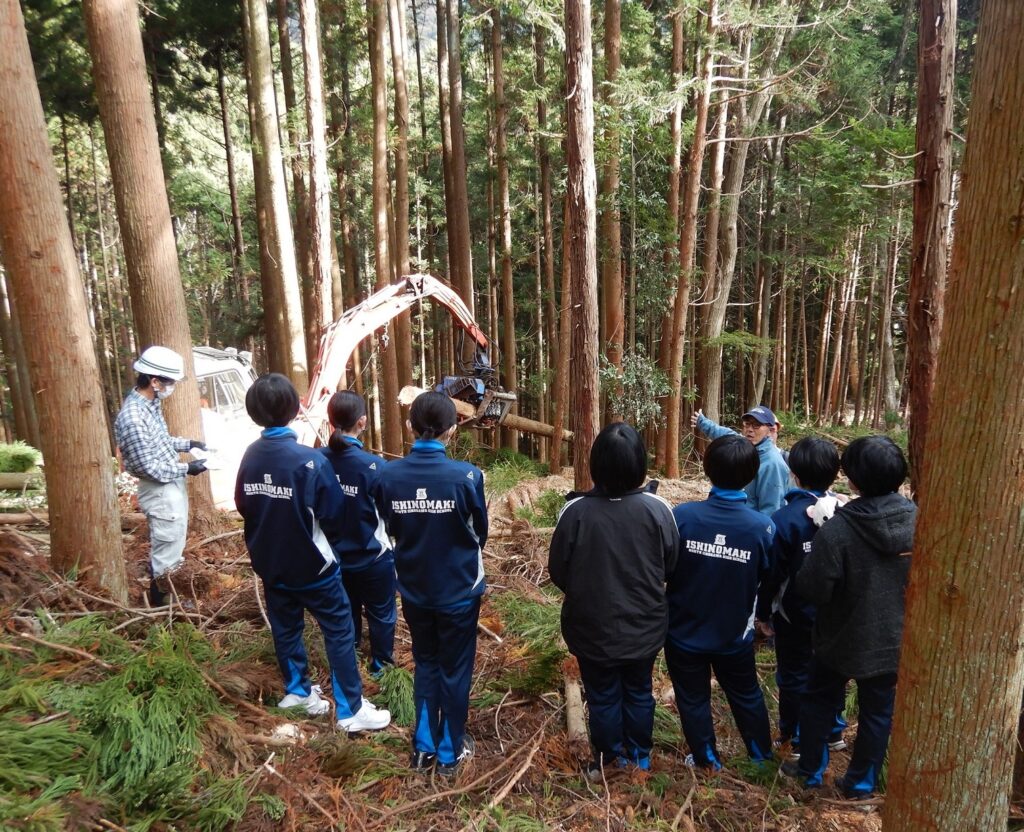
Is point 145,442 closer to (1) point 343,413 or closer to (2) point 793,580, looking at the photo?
(1) point 343,413

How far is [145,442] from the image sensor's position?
4.26 metres

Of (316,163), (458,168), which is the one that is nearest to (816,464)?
(316,163)

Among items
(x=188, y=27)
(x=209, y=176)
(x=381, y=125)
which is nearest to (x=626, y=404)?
(x=381, y=125)

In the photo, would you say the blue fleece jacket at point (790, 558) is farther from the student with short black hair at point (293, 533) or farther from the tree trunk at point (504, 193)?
the tree trunk at point (504, 193)

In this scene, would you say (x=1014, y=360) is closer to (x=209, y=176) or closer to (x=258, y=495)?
(x=258, y=495)

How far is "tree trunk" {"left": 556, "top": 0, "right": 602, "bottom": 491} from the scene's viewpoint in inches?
222

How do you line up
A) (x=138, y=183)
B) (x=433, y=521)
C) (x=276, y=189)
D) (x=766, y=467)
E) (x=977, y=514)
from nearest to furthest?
1. (x=977, y=514)
2. (x=433, y=521)
3. (x=766, y=467)
4. (x=138, y=183)
5. (x=276, y=189)

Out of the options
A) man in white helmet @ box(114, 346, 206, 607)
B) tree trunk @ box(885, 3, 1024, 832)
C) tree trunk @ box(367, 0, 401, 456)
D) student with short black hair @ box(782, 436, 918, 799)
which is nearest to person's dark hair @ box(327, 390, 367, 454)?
man in white helmet @ box(114, 346, 206, 607)

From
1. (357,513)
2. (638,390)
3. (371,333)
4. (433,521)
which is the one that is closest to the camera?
(433,521)

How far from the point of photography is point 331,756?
10.2 feet

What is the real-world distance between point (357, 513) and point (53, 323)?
215 centimetres

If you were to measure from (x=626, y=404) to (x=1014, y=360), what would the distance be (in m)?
9.12

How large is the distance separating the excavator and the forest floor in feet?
10.8

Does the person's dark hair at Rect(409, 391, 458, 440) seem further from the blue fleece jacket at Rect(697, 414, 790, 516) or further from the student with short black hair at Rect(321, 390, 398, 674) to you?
the blue fleece jacket at Rect(697, 414, 790, 516)
